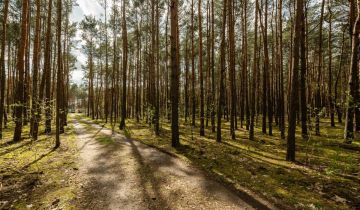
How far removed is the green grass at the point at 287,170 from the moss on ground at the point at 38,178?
4.19 m

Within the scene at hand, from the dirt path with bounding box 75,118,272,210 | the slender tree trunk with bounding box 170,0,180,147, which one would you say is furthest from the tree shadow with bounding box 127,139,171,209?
the slender tree trunk with bounding box 170,0,180,147

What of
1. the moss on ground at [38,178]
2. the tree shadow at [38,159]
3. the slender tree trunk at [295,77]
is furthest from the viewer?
the slender tree trunk at [295,77]

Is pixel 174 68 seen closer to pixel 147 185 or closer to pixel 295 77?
pixel 295 77

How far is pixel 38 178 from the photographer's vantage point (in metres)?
6.64

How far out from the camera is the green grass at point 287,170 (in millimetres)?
5238

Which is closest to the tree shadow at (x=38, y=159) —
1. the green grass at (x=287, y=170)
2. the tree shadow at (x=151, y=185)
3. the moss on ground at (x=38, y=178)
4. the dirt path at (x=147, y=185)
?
the moss on ground at (x=38, y=178)

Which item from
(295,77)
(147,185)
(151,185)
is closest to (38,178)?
(147,185)

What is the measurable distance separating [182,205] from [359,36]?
12118 mm

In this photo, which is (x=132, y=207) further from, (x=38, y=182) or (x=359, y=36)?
(x=359, y=36)

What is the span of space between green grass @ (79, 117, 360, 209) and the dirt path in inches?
31.7

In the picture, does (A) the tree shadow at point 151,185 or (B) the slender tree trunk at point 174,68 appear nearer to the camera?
(A) the tree shadow at point 151,185

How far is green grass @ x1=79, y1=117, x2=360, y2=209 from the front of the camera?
5238 millimetres

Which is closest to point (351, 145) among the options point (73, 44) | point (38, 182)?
point (38, 182)

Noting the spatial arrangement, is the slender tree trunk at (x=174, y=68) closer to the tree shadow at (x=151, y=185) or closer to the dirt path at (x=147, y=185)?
the dirt path at (x=147, y=185)
